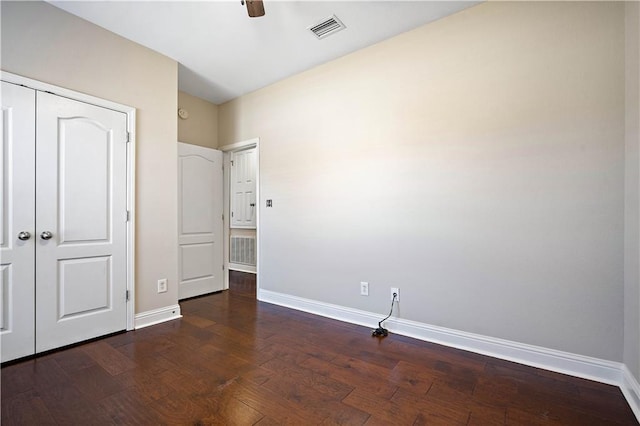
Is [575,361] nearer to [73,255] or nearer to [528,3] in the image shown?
[528,3]

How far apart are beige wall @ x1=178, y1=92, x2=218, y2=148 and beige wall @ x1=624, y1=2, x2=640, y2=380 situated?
428 cm

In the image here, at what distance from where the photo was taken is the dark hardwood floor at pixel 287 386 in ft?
5.05

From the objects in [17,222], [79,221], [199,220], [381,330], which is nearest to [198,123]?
[199,220]

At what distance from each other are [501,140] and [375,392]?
203 centimetres

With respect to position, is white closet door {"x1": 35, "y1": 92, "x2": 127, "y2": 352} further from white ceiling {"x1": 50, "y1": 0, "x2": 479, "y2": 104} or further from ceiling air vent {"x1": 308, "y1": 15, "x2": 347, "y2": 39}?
ceiling air vent {"x1": 308, "y1": 15, "x2": 347, "y2": 39}

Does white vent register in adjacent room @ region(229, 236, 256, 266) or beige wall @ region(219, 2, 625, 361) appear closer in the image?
beige wall @ region(219, 2, 625, 361)

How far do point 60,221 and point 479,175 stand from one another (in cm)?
343

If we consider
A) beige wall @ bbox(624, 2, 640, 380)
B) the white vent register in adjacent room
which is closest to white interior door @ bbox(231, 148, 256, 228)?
the white vent register in adjacent room

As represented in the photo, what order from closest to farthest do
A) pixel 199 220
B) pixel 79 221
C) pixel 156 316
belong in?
pixel 79 221 < pixel 156 316 < pixel 199 220

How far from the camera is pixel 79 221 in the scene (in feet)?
7.92

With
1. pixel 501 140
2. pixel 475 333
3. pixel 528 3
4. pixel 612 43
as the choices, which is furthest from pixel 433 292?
pixel 528 3

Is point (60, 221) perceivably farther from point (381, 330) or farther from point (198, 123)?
point (381, 330)

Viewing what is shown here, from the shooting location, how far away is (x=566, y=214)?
6.46 feet

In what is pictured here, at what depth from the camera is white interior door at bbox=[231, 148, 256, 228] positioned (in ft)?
17.4
